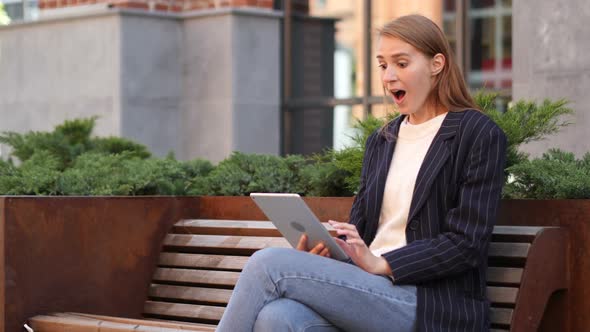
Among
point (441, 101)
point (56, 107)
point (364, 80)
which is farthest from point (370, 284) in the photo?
point (56, 107)

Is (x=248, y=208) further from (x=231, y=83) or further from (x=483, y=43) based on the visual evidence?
(x=231, y=83)

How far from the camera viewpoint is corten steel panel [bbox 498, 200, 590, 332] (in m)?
4.20

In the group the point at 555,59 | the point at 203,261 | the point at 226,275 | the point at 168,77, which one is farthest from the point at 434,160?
the point at 168,77

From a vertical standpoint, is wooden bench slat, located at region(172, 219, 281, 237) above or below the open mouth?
below

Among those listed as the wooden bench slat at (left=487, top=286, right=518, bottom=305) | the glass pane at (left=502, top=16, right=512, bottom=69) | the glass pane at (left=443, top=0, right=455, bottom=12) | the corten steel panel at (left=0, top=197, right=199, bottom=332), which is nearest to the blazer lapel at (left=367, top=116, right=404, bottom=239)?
the wooden bench slat at (left=487, top=286, right=518, bottom=305)

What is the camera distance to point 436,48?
4.16 meters

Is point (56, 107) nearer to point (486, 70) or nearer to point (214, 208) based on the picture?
point (486, 70)

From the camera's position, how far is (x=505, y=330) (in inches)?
162

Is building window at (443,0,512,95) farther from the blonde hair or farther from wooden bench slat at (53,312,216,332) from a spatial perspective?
the blonde hair

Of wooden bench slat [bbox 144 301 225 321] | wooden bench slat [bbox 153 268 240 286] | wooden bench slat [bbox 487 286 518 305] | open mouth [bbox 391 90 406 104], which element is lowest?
wooden bench slat [bbox 144 301 225 321]

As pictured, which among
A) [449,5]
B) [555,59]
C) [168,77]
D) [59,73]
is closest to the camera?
[555,59]

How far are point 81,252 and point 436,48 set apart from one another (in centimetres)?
191

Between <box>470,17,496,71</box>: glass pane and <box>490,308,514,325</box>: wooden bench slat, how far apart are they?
542cm

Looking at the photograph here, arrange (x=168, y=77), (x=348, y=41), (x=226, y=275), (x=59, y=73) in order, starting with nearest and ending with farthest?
(x=226, y=275), (x=348, y=41), (x=168, y=77), (x=59, y=73)
